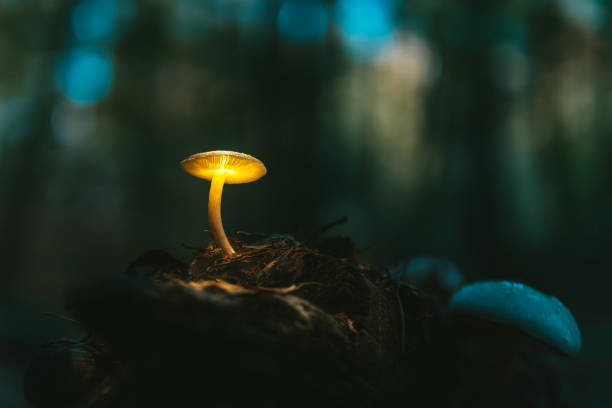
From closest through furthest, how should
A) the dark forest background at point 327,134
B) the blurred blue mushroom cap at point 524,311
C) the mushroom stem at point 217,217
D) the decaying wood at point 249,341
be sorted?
the decaying wood at point 249,341
the mushroom stem at point 217,217
the blurred blue mushroom cap at point 524,311
the dark forest background at point 327,134

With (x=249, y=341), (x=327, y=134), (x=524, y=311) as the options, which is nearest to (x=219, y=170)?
(x=249, y=341)

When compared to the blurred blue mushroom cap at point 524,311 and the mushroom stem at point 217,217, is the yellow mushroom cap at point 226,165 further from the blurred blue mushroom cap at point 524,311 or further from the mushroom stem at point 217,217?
the blurred blue mushroom cap at point 524,311

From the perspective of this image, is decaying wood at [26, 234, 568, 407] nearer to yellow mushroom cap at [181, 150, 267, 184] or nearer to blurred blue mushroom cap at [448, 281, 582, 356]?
yellow mushroom cap at [181, 150, 267, 184]

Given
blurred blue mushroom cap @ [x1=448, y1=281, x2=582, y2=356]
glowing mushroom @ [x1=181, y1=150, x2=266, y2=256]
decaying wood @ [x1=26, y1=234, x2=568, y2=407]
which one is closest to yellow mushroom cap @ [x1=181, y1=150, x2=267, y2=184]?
glowing mushroom @ [x1=181, y1=150, x2=266, y2=256]

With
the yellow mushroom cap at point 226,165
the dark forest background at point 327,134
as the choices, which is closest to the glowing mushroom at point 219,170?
the yellow mushroom cap at point 226,165

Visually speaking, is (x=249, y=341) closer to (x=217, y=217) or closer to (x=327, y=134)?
(x=217, y=217)

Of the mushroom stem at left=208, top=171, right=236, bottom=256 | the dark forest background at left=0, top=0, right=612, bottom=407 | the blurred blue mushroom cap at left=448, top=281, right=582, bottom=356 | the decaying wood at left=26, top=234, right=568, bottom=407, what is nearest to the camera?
the decaying wood at left=26, top=234, right=568, bottom=407
